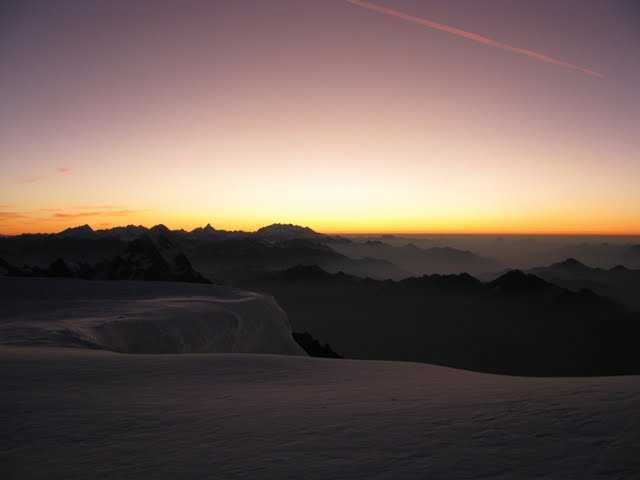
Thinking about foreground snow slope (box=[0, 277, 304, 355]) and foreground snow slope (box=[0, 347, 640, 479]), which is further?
foreground snow slope (box=[0, 277, 304, 355])

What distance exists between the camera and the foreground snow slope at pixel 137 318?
1588cm

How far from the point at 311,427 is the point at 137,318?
15.6m

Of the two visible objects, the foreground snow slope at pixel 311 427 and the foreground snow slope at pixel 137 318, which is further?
the foreground snow slope at pixel 137 318

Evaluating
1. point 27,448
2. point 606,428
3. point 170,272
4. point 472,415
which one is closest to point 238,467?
point 27,448

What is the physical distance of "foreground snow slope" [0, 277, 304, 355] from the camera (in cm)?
1588

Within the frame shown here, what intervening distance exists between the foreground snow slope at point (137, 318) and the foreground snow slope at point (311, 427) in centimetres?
731

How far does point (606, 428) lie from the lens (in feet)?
16.2

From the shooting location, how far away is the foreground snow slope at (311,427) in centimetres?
436

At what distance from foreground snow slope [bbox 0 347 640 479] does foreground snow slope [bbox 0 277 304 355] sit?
288 inches

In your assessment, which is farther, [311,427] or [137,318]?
[137,318]

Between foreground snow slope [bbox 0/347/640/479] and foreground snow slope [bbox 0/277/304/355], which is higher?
foreground snow slope [bbox 0/347/640/479]

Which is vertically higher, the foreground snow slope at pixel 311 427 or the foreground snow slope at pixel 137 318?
the foreground snow slope at pixel 311 427

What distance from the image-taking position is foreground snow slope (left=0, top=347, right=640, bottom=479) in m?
4.36

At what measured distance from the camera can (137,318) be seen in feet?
62.9
